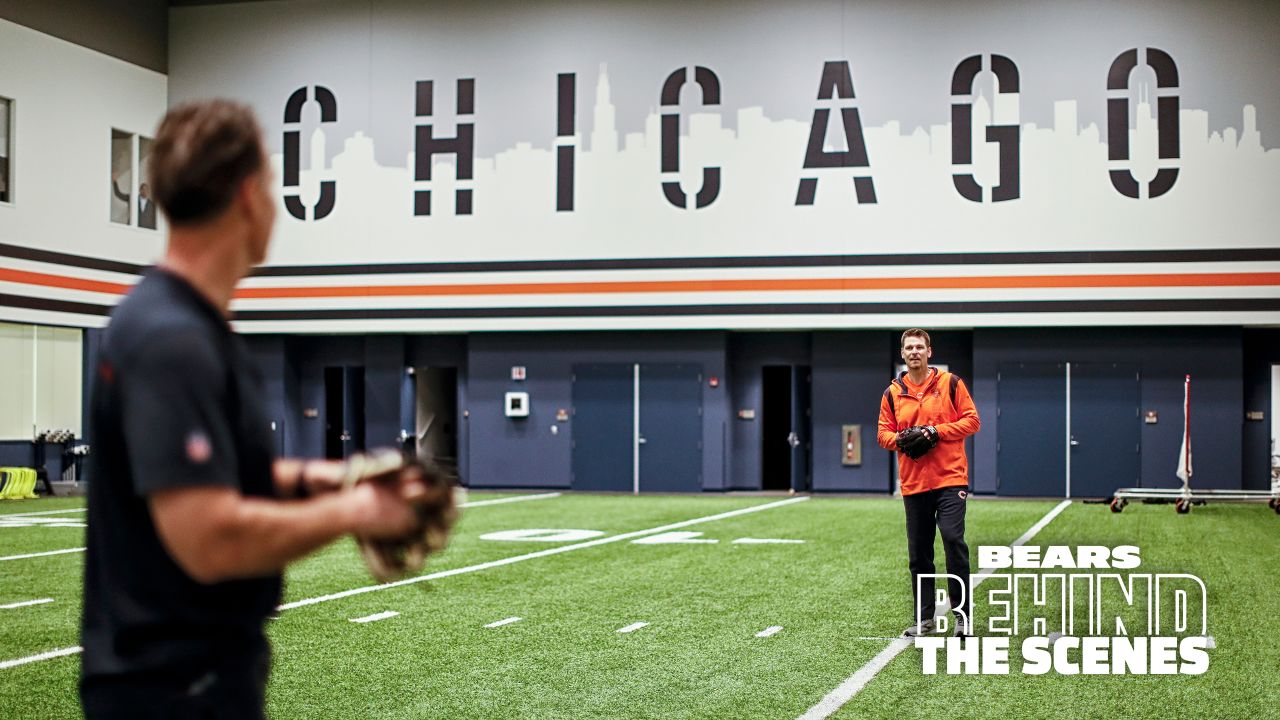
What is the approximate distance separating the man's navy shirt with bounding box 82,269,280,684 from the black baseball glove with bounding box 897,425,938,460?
24.6ft

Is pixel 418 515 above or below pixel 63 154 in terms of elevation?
below

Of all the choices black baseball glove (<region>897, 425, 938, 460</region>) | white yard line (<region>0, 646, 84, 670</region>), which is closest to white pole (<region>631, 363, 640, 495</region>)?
black baseball glove (<region>897, 425, 938, 460</region>)

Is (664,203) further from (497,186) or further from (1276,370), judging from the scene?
(1276,370)

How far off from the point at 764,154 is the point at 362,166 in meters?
9.01

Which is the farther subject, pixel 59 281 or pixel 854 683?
pixel 59 281

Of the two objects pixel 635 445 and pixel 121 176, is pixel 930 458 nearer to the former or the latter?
pixel 635 445

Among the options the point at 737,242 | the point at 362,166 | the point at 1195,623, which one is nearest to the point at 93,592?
the point at 1195,623

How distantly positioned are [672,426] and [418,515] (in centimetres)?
2813

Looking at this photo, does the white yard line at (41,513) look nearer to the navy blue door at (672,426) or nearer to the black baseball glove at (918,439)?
the navy blue door at (672,426)

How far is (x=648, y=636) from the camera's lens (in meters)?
10.2

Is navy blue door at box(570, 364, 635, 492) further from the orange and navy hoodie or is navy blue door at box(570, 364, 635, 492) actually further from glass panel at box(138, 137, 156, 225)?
the orange and navy hoodie

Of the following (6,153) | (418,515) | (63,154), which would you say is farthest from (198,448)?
(63,154)

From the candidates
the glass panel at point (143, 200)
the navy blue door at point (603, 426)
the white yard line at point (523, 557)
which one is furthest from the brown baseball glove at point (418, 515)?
the glass panel at point (143, 200)

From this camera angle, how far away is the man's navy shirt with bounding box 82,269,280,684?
→ 7.82ft
